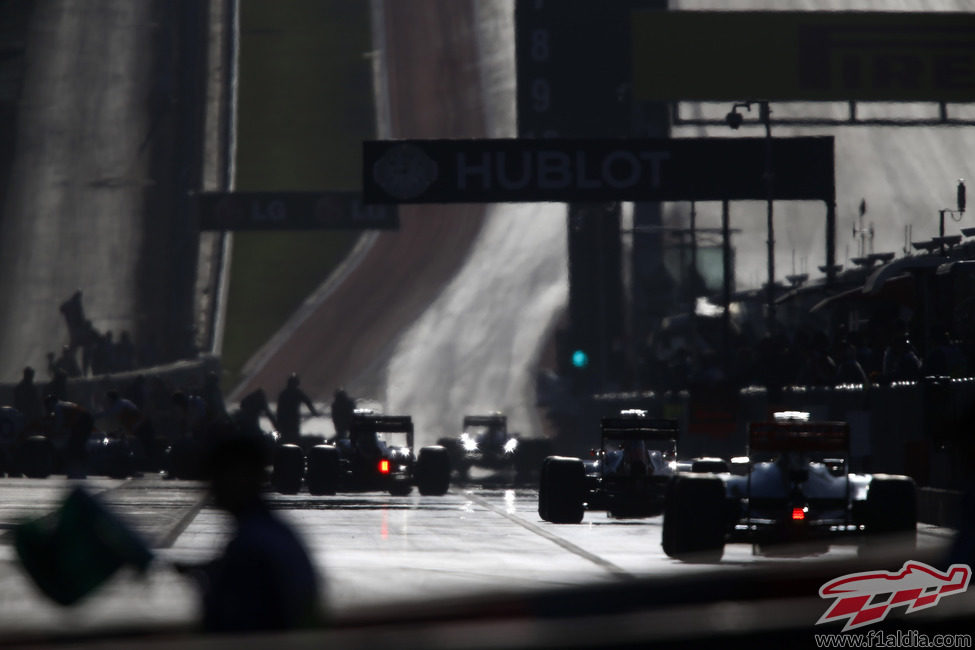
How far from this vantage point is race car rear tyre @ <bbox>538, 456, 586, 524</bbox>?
2267 centimetres

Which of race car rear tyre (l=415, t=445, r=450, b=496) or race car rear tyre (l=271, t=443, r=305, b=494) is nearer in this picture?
race car rear tyre (l=271, t=443, r=305, b=494)

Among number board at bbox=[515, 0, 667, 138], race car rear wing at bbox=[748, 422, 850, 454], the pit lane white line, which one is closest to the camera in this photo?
the pit lane white line

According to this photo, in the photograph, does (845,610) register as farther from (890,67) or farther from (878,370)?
(890,67)

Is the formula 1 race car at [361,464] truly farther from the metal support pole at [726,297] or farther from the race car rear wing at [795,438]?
the metal support pole at [726,297]

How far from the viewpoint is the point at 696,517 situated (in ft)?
57.2

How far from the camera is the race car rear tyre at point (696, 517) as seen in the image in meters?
17.3

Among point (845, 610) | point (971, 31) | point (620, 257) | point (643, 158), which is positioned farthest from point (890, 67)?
point (845, 610)

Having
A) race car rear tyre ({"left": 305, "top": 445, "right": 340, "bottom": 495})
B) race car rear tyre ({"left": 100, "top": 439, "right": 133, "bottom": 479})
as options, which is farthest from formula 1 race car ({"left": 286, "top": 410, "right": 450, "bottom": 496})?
race car rear tyre ({"left": 100, "top": 439, "right": 133, "bottom": 479})

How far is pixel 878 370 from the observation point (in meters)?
31.0

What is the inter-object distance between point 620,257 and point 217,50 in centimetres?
2958

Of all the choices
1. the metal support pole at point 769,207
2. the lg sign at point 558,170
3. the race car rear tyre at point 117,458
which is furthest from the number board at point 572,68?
the race car rear tyre at point 117,458

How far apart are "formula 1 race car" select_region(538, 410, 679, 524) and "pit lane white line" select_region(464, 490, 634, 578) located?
1.38 ft

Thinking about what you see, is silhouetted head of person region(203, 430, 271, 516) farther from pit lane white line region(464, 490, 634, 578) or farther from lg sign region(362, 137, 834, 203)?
lg sign region(362, 137, 834, 203)

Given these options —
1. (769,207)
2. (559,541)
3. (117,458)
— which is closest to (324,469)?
(117,458)
